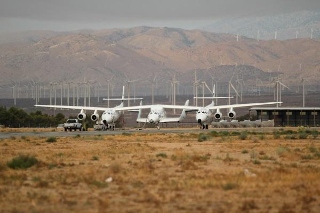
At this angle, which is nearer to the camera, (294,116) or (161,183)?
(161,183)

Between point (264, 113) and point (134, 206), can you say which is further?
point (264, 113)

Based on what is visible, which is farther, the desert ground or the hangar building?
the hangar building

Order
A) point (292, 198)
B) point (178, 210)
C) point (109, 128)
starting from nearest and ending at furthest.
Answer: point (178, 210) < point (292, 198) < point (109, 128)

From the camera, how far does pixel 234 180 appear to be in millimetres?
30938

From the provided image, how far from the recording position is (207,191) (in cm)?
2795

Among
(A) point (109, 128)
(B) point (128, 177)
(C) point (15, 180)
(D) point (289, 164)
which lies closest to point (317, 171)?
(D) point (289, 164)

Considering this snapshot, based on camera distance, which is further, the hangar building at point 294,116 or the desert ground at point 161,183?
the hangar building at point 294,116

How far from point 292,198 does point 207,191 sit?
9.83 ft

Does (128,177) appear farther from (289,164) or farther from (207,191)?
(289,164)

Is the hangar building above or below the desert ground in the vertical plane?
above

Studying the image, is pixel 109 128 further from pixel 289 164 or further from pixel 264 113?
pixel 289 164

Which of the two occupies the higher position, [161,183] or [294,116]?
[294,116]

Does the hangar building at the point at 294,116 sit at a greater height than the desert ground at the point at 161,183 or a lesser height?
greater

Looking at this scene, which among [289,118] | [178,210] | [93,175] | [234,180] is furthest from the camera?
[289,118]
